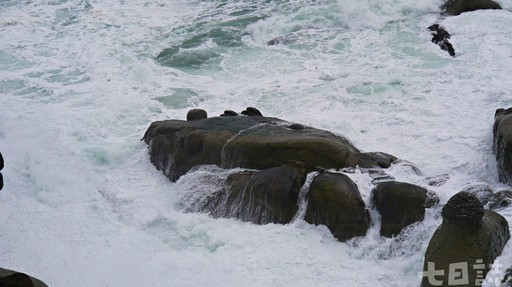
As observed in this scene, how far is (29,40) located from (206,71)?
233 inches

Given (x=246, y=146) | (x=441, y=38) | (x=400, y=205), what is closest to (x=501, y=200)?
(x=400, y=205)

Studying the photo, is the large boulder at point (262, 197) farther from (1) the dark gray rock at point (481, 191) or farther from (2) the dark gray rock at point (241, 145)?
(1) the dark gray rock at point (481, 191)

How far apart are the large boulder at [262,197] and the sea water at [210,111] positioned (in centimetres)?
15

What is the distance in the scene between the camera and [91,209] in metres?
8.03

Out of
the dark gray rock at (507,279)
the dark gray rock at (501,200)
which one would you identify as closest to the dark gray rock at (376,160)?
the dark gray rock at (501,200)

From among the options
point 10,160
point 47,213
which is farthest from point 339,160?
point 10,160

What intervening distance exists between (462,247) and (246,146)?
3360 millimetres

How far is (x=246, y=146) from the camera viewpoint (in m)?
8.12

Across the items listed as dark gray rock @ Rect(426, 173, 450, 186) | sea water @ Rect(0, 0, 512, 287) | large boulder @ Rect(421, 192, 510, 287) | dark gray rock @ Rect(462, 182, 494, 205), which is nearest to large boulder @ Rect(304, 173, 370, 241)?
sea water @ Rect(0, 0, 512, 287)

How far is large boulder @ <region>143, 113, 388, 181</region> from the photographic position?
7.70 m

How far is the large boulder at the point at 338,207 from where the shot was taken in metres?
6.86

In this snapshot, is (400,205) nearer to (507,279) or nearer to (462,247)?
(462,247)

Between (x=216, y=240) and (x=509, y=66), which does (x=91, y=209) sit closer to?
(x=216, y=240)

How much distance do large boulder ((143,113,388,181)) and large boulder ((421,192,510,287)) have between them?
6.61 feet
